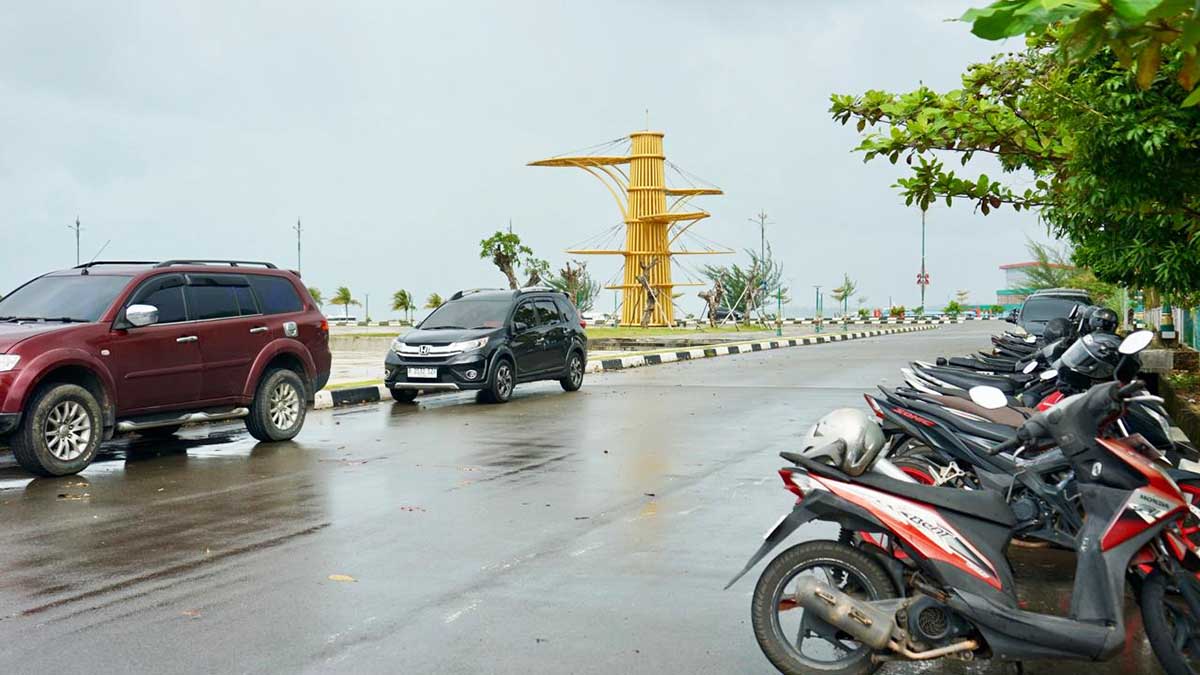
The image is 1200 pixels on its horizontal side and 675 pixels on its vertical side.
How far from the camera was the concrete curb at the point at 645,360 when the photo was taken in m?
17.4

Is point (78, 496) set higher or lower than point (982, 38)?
lower

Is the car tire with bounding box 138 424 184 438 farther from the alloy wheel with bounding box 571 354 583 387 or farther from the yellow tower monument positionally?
the yellow tower monument

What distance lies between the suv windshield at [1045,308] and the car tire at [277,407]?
1548 centimetres

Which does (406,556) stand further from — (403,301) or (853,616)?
(403,301)

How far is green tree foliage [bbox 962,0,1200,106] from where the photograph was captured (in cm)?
308

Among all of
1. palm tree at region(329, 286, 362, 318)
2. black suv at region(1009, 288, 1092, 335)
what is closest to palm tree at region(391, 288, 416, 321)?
palm tree at region(329, 286, 362, 318)

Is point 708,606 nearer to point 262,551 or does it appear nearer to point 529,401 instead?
point 262,551

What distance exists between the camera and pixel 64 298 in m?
11.1

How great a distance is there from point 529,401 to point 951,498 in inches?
533

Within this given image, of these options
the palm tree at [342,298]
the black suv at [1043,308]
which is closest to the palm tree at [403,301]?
the palm tree at [342,298]

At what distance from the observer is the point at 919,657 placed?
428 centimetres

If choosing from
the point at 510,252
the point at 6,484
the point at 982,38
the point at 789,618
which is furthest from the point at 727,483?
the point at 510,252

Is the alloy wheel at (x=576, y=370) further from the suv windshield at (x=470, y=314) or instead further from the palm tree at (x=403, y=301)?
the palm tree at (x=403, y=301)

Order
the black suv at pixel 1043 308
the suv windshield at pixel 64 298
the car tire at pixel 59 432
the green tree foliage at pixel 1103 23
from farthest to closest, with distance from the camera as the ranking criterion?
1. the black suv at pixel 1043 308
2. the suv windshield at pixel 64 298
3. the car tire at pixel 59 432
4. the green tree foliage at pixel 1103 23
